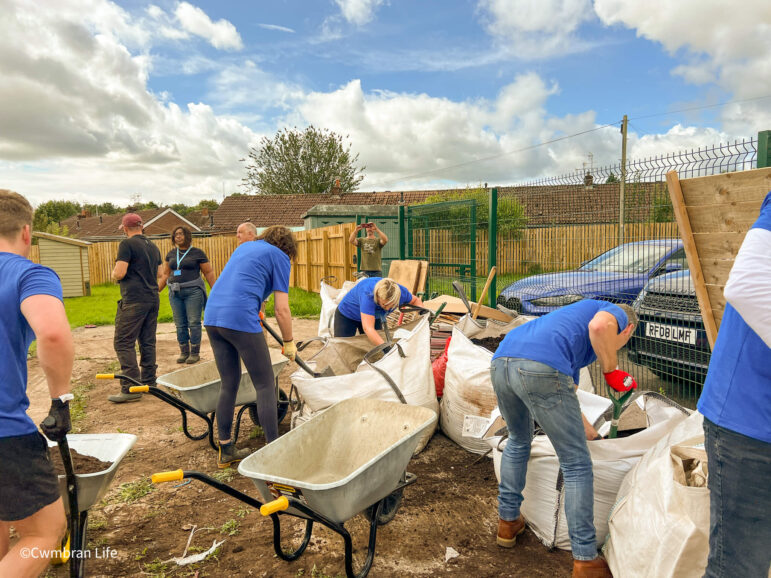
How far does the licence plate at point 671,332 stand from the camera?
351cm

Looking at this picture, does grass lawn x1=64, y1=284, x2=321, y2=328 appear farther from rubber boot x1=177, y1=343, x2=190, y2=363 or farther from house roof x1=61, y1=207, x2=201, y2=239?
house roof x1=61, y1=207, x2=201, y2=239

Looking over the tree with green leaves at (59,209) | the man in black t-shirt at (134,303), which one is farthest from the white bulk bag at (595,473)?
the tree with green leaves at (59,209)

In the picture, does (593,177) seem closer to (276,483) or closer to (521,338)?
(521,338)

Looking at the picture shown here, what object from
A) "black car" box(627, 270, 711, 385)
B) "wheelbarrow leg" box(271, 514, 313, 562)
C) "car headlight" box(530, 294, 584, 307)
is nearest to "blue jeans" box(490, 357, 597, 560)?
"wheelbarrow leg" box(271, 514, 313, 562)

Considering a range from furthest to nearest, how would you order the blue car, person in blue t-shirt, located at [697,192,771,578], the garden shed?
the garden shed
the blue car
person in blue t-shirt, located at [697,192,771,578]

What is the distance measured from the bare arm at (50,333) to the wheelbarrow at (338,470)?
0.51 meters

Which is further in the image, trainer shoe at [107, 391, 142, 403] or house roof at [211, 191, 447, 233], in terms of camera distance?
house roof at [211, 191, 447, 233]

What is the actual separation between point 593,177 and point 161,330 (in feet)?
24.1

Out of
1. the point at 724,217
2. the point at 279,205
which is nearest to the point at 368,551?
the point at 724,217

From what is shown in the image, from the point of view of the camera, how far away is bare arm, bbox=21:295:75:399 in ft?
5.22

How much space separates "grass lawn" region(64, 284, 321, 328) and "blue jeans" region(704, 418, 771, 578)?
878 cm

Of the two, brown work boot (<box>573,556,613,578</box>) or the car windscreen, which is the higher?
the car windscreen

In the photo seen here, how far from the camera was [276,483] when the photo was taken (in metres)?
1.94

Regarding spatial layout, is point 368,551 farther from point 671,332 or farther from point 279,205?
point 279,205
